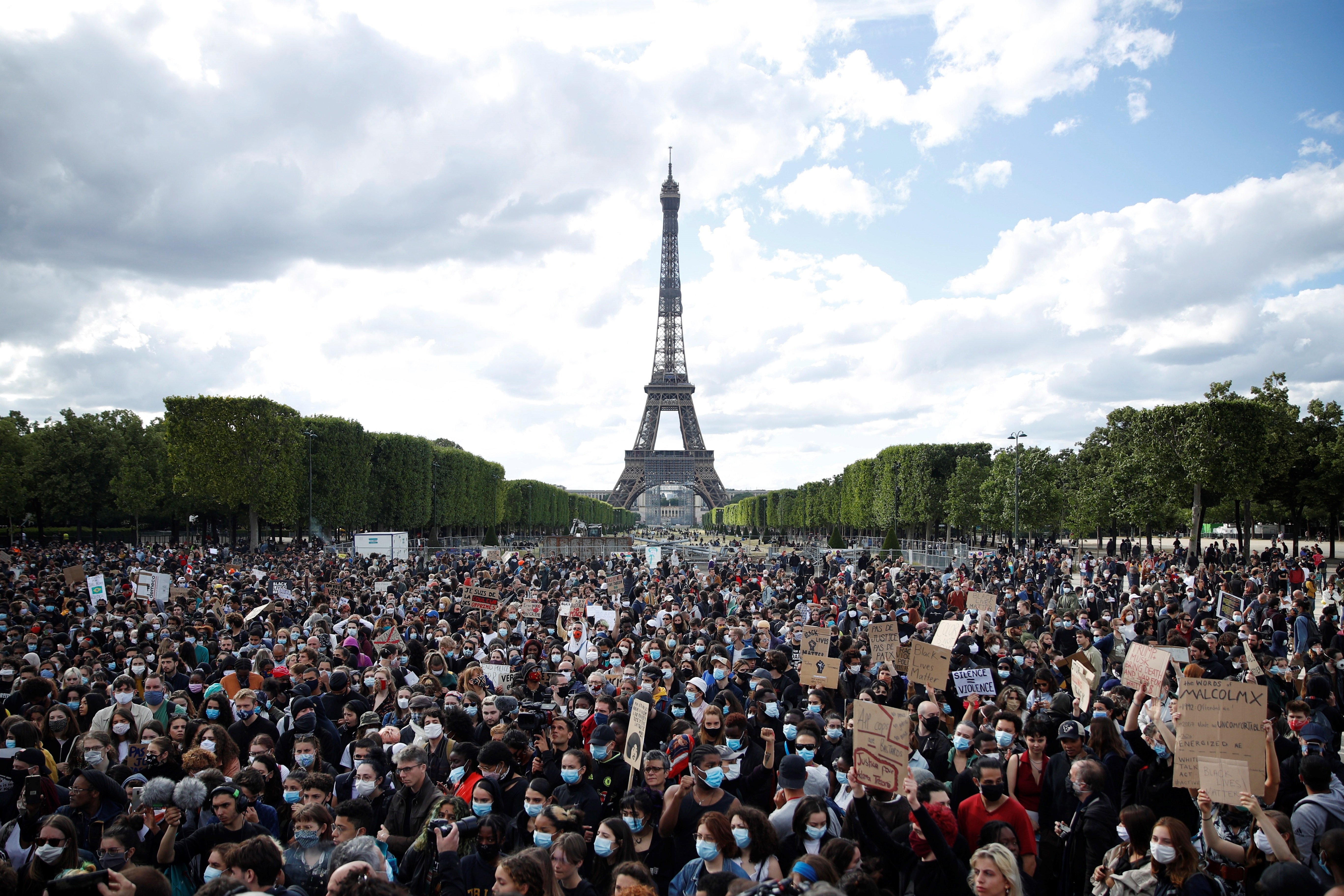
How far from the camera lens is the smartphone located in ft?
11.5

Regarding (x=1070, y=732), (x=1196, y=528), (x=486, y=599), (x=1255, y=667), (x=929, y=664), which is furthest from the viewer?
(x=1196, y=528)

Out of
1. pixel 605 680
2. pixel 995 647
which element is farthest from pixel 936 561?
pixel 605 680

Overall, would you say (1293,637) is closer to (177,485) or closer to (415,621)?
(415,621)

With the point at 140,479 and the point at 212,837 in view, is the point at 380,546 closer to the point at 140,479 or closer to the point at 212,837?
the point at 212,837

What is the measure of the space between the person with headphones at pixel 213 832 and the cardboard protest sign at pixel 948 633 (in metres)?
8.21

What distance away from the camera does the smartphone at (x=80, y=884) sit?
351 cm

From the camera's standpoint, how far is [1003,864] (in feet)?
12.6

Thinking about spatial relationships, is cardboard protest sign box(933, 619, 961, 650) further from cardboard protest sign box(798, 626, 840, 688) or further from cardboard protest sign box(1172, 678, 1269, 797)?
cardboard protest sign box(1172, 678, 1269, 797)

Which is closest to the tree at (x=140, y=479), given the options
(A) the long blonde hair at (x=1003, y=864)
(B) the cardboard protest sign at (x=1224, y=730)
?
(A) the long blonde hair at (x=1003, y=864)

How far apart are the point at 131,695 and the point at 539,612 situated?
27.6 feet

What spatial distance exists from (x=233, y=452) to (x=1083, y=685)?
4371 cm

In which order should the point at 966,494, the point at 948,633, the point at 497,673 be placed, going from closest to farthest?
1. the point at 497,673
2. the point at 948,633
3. the point at 966,494

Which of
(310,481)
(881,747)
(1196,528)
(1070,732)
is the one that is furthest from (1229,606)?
(310,481)

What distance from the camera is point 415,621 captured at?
1284 cm
